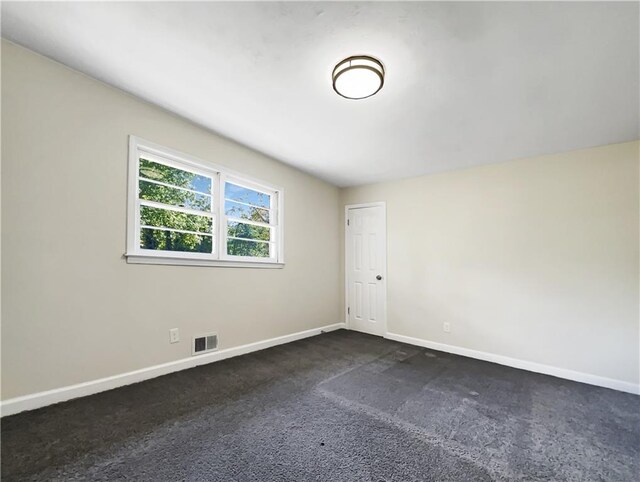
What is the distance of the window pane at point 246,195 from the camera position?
339 cm

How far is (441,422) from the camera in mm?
2014

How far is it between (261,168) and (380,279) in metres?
2.47

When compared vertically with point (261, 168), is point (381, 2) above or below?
above

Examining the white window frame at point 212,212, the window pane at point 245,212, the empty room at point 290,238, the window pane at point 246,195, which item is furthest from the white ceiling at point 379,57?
the window pane at point 245,212

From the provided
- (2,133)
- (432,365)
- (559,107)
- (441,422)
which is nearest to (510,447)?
(441,422)

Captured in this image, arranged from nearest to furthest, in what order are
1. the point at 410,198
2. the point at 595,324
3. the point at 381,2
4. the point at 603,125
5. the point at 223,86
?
the point at 381,2 < the point at 223,86 < the point at 603,125 < the point at 595,324 < the point at 410,198

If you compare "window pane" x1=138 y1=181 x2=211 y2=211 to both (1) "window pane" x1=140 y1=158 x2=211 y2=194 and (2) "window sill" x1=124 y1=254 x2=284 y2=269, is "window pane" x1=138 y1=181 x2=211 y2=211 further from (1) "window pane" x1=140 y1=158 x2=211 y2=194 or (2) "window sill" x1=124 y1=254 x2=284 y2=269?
(2) "window sill" x1=124 y1=254 x2=284 y2=269

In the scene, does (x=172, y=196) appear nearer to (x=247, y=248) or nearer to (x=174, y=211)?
(x=174, y=211)

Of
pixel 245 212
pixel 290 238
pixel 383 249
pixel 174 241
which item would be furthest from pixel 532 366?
pixel 174 241

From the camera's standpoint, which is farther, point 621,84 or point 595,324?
point 595,324

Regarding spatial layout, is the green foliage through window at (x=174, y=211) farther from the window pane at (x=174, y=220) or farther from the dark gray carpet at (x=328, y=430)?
the dark gray carpet at (x=328, y=430)

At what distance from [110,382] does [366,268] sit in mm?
3525

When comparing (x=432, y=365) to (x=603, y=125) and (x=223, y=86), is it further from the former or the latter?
(x=223, y=86)

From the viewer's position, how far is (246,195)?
11.9 ft
